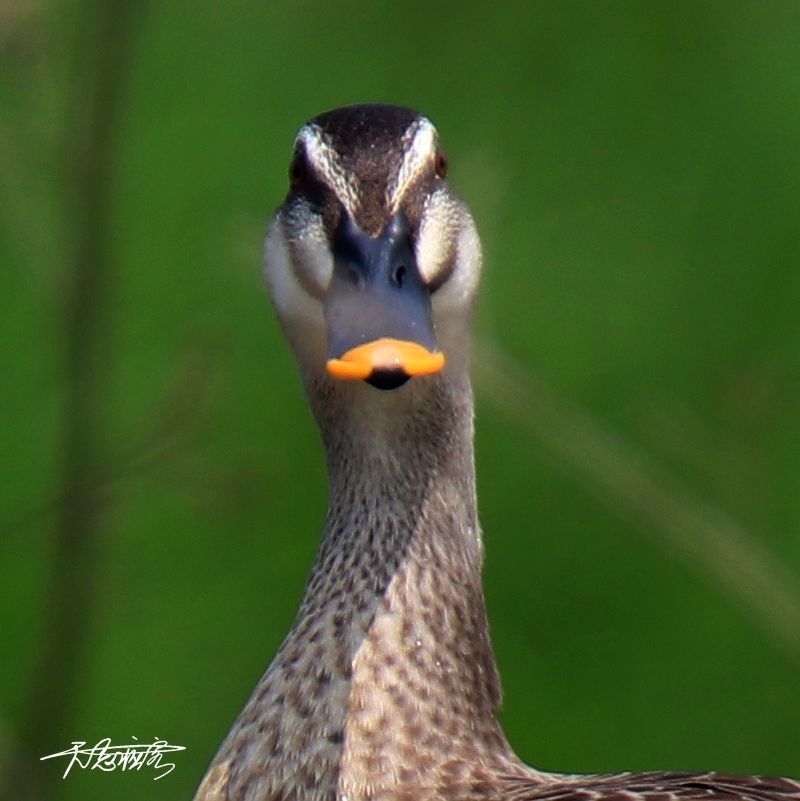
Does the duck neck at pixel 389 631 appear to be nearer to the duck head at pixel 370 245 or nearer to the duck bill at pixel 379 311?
the duck head at pixel 370 245

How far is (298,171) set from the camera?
270 centimetres

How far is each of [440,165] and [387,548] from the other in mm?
431

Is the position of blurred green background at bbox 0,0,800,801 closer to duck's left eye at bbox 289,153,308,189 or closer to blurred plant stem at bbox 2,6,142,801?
blurred plant stem at bbox 2,6,142,801

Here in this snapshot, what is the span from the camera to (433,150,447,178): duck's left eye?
2711 mm

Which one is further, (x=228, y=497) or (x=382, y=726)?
(x=228, y=497)

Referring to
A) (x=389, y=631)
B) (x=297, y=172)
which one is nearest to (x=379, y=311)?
(x=297, y=172)

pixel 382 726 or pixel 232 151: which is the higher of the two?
pixel 232 151

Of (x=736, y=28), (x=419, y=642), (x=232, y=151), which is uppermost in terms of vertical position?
(x=736, y=28)

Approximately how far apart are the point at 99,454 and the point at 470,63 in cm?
314

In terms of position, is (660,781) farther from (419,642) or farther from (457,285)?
(457,285)

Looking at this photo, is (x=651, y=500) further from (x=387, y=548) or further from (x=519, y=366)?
(x=387, y=548)

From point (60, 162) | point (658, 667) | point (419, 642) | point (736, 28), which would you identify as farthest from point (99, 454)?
point (736, 28)

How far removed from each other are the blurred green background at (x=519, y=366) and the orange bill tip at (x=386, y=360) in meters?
0.94

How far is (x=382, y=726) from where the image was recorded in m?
2.66
